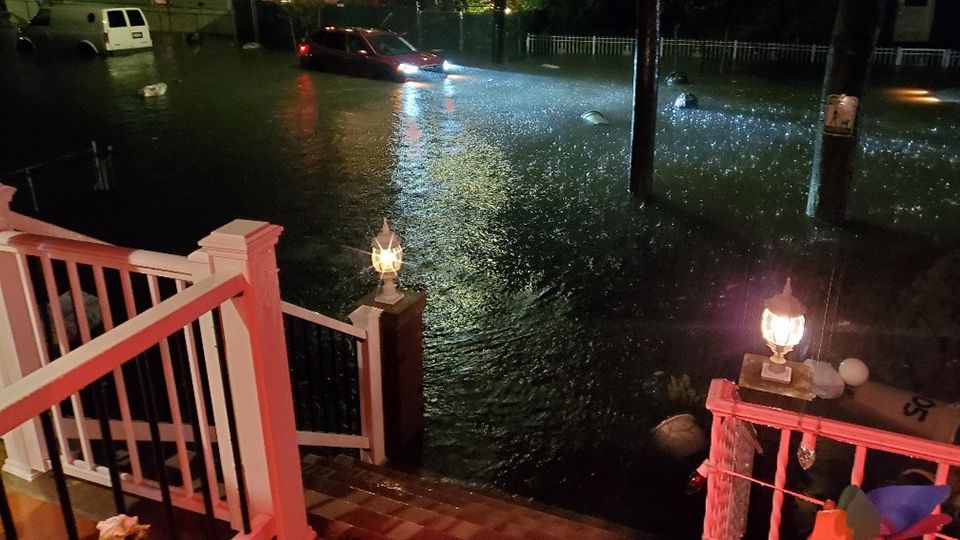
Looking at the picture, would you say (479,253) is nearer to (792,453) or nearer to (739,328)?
(739,328)

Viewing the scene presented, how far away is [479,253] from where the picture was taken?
9.42 m

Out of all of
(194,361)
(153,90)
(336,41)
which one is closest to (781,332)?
(194,361)

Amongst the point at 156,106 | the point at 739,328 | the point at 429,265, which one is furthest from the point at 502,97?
the point at 739,328

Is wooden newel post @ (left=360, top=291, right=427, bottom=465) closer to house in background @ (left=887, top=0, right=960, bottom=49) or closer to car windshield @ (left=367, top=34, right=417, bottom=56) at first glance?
car windshield @ (left=367, top=34, right=417, bottom=56)

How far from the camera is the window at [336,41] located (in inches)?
931

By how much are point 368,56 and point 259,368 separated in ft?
69.6

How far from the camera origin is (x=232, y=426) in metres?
2.92

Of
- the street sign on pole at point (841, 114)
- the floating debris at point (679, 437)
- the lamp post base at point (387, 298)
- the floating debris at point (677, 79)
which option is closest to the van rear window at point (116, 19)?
the floating debris at point (677, 79)

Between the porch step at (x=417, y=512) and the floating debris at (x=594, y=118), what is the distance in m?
12.9

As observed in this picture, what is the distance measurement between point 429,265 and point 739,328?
3.59 meters

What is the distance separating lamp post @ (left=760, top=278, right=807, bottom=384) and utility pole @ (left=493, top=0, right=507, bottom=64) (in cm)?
2468

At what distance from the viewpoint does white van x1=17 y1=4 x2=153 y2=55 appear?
27172 mm

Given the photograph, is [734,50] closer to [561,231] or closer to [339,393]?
[561,231]

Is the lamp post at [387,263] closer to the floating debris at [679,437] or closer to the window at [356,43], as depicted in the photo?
the floating debris at [679,437]
